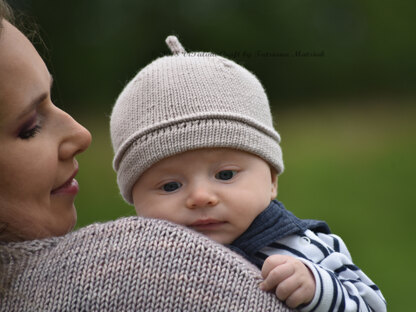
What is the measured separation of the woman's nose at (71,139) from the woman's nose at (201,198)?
0.28 meters

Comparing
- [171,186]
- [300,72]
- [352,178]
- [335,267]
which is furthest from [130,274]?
[300,72]

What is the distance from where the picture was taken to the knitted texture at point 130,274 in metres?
1.22

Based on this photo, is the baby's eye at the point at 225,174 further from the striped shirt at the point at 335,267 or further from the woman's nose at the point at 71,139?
the woman's nose at the point at 71,139

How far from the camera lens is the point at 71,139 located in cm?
144

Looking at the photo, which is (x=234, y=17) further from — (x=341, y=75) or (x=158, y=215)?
(x=158, y=215)

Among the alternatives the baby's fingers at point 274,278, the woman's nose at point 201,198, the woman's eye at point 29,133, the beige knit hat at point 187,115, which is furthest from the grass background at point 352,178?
the woman's eye at point 29,133

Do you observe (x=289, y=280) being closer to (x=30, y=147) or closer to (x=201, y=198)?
(x=201, y=198)

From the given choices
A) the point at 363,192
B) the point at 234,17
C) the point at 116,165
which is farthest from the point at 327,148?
the point at 116,165

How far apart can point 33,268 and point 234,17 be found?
30.8 ft

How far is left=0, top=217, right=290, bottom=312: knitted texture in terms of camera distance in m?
1.22

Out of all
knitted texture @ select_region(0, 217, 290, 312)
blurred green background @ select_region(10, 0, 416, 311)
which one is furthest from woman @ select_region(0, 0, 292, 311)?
blurred green background @ select_region(10, 0, 416, 311)

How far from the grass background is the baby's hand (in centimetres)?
358

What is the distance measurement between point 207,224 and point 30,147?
48 cm

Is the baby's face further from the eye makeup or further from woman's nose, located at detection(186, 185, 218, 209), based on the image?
the eye makeup
